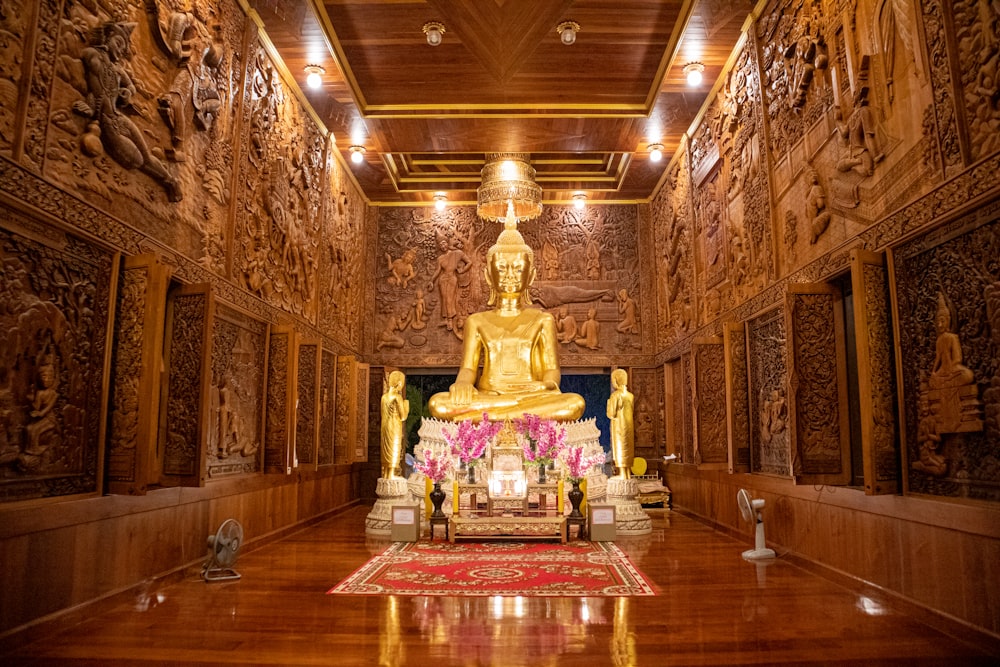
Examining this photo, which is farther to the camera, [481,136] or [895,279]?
[481,136]

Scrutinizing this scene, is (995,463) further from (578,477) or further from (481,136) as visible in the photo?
(481,136)

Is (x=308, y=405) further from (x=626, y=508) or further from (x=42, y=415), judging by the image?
(x=42, y=415)

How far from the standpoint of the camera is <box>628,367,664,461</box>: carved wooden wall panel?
32.2 feet

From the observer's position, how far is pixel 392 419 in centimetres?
701

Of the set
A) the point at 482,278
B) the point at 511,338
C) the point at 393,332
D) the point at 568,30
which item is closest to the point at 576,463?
the point at 511,338

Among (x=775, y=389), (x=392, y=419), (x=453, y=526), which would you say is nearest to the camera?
(x=775, y=389)

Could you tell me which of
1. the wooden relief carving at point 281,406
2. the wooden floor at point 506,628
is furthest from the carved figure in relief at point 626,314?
the wooden floor at point 506,628

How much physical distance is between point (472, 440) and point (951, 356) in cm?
404

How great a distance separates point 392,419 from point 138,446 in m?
3.44

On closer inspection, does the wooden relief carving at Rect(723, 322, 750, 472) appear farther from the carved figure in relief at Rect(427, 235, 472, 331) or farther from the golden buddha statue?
the carved figure in relief at Rect(427, 235, 472, 331)

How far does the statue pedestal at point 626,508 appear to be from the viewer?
20.6ft

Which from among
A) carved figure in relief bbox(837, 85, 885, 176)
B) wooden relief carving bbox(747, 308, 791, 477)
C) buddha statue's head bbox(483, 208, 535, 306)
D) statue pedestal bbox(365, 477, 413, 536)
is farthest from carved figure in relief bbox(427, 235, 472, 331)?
carved figure in relief bbox(837, 85, 885, 176)

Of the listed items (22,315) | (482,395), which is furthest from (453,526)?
(22,315)

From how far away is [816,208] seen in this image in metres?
4.78
